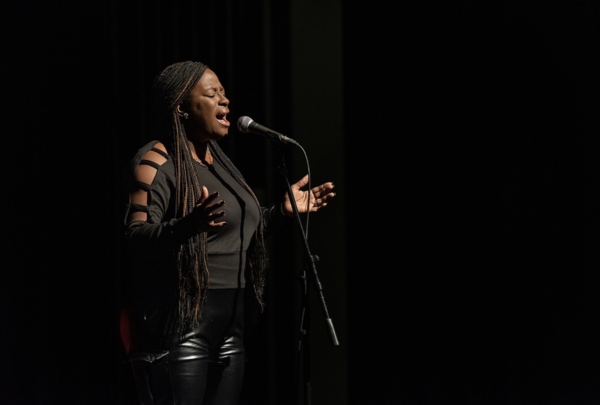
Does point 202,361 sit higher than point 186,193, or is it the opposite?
point 186,193

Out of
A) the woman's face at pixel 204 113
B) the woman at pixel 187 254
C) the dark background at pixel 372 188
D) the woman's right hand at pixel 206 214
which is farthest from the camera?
the dark background at pixel 372 188

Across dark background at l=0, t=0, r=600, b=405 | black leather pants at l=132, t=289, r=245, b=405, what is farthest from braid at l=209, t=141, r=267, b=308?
dark background at l=0, t=0, r=600, b=405

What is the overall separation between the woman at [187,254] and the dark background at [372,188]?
760mm

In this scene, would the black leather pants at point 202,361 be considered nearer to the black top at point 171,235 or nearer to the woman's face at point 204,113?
the black top at point 171,235

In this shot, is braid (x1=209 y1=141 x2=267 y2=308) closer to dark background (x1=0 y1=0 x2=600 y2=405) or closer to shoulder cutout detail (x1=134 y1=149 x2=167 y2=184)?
shoulder cutout detail (x1=134 y1=149 x2=167 y2=184)

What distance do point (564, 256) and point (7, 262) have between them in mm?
2319

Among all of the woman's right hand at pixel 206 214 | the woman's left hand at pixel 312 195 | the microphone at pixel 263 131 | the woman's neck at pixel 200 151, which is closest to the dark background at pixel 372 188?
the woman's left hand at pixel 312 195

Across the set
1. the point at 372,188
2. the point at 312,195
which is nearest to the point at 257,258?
the point at 312,195

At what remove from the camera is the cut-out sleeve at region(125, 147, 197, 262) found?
1.49 metres

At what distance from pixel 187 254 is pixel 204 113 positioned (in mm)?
434

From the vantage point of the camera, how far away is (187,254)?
1.62 m

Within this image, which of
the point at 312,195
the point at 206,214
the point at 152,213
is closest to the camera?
the point at 206,214

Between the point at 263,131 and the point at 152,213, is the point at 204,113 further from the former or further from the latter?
the point at 152,213

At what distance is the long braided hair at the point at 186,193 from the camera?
161 cm
